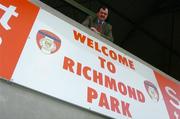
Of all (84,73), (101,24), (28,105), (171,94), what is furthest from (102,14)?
(28,105)

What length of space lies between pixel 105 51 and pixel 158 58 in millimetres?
7134

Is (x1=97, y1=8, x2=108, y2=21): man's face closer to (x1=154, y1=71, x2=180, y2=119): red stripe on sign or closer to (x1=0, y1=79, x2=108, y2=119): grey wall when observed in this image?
(x1=154, y1=71, x2=180, y2=119): red stripe on sign

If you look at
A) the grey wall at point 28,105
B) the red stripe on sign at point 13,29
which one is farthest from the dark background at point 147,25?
the grey wall at point 28,105

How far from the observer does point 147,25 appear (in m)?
10.4

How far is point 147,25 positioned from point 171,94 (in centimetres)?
573

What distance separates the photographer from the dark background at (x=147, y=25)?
31.2 feet

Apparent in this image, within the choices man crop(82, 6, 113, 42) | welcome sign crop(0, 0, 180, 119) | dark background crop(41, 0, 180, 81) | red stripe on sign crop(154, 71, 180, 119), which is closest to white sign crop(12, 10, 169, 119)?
welcome sign crop(0, 0, 180, 119)

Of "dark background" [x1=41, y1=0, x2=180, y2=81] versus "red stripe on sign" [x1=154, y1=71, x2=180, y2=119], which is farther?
"dark background" [x1=41, y1=0, x2=180, y2=81]

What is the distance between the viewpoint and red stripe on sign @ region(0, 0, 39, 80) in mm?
3029

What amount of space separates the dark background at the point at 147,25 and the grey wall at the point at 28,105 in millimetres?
5880

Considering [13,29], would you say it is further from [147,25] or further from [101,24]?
[147,25]

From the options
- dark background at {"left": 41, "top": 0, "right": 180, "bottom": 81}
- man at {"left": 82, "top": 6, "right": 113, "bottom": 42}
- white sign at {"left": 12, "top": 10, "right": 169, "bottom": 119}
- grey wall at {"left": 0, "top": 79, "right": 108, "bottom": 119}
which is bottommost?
grey wall at {"left": 0, "top": 79, "right": 108, "bottom": 119}

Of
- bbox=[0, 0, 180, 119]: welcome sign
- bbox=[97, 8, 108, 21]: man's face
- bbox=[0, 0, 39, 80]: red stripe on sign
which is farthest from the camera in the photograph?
bbox=[97, 8, 108, 21]: man's face

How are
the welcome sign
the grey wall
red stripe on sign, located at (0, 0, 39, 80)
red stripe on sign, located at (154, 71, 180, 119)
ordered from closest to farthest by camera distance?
the grey wall
red stripe on sign, located at (0, 0, 39, 80)
the welcome sign
red stripe on sign, located at (154, 71, 180, 119)
